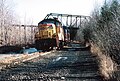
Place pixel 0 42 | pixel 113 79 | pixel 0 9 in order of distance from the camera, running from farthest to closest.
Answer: pixel 0 9 → pixel 0 42 → pixel 113 79

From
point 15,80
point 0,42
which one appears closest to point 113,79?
point 15,80

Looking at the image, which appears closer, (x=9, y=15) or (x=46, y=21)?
(x=46, y=21)

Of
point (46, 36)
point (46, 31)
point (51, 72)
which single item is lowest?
point (51, 72)

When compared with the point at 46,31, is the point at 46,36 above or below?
below

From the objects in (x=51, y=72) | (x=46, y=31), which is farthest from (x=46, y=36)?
(x=51, y=72)

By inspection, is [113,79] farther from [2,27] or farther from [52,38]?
[2,27]

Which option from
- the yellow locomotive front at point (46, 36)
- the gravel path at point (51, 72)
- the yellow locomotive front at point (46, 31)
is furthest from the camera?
the yellow locomotive front at point (46, 31)

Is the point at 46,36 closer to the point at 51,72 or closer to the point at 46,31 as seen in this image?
the point at 46,31

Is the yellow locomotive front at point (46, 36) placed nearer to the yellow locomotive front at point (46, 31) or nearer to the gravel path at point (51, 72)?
the yellow locomotive front at point (46, 31)

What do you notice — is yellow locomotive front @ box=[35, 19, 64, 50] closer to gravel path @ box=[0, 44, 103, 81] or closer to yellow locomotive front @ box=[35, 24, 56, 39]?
yellow locomotive front @ box=[35, 24, 56, 39]

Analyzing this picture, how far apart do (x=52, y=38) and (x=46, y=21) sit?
210cm

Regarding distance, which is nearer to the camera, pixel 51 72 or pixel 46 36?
pixel 51 72

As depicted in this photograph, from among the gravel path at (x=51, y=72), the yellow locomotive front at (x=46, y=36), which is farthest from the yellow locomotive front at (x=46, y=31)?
the gravel path at (x=51, y=72)

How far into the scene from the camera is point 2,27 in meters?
63.6
